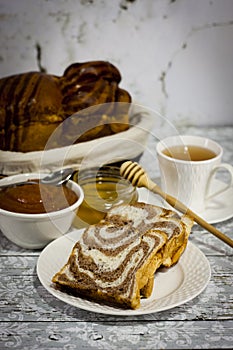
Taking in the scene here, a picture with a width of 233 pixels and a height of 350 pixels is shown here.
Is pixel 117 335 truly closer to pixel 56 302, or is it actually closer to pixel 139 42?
pixel 56 302

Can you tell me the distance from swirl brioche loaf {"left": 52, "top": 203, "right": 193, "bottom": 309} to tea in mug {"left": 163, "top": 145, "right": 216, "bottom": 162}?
0.21m

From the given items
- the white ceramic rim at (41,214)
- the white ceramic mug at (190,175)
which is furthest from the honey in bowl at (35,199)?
the white ceramic mug at (190,175)

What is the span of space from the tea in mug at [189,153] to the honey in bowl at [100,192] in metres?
0.14

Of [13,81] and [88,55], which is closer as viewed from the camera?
[13,81]

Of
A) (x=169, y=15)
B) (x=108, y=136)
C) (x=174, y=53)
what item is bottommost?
(x=108, y=136)

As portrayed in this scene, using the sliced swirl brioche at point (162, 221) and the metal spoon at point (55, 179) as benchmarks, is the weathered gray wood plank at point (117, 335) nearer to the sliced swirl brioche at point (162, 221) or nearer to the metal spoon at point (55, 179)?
the sliced swirl brioche at point (162, 221)

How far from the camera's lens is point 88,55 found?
5.72 ft

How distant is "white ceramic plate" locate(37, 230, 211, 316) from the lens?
911 millimetres

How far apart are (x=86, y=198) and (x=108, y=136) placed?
0.73 feet

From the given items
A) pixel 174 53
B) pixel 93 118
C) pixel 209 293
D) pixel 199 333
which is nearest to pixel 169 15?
pixel 174 53

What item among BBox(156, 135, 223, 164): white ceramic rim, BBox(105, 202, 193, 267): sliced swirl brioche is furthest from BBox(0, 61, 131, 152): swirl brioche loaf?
BBox(105, 202, 193, 267): sliced swirl brioche

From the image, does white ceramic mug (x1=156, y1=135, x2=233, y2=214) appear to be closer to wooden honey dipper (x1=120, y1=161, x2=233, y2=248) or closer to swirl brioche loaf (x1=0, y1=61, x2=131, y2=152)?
wooden honey dipper (x1=120, y1=161, x2=233, y2=248)

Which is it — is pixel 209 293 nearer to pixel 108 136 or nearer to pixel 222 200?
pixel 222 200

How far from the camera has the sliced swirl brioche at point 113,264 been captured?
0.93 metres
